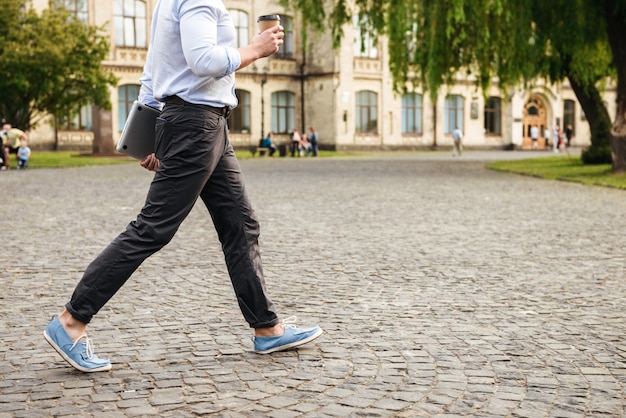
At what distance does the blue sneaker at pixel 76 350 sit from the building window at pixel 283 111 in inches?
2009

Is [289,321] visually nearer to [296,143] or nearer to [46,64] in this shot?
[46,64]

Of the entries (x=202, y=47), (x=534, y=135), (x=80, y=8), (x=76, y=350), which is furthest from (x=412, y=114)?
(x=76, y=350)

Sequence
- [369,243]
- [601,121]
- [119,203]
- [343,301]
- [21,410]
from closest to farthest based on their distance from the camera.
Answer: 1. [21,410]
2. [343,301]
3. [369,243]
4. [119,203]
5. [601,121]

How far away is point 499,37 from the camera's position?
21.8 meters

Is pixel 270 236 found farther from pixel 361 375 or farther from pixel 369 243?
pixel 361 375

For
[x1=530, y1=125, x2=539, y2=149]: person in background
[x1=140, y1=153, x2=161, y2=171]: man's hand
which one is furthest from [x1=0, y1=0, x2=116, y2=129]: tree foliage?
[x1=530, y1=125, x2=539, y2=149]: person in background

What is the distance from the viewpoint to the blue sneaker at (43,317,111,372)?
4.32 metres

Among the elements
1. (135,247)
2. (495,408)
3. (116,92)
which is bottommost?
(495,408)

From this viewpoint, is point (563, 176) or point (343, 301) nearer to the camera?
→ point (343, 301)

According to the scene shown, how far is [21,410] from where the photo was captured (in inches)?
147

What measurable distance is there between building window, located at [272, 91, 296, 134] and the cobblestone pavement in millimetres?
43253

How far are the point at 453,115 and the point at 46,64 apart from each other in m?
32.5

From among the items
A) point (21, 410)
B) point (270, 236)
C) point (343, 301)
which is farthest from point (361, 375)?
point (270, 236)

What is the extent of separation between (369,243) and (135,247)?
5446mm
